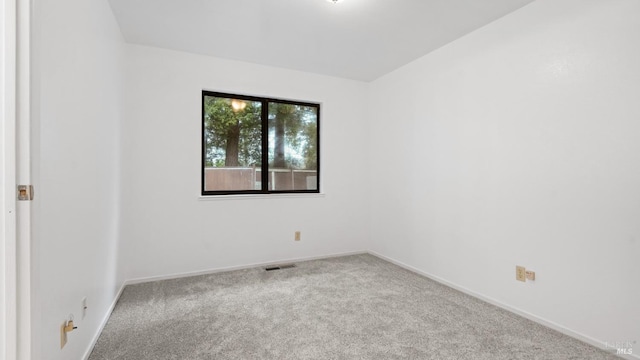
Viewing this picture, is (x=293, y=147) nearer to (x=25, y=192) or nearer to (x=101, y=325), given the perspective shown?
(x=101, y=325)

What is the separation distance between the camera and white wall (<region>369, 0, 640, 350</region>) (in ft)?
5.89

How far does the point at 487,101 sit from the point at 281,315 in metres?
2.53

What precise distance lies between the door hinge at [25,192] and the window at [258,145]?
221cm

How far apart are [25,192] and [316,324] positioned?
181 cm

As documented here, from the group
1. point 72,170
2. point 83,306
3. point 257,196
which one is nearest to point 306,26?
point 257,196

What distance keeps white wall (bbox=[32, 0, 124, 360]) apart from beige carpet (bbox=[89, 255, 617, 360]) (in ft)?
1.15

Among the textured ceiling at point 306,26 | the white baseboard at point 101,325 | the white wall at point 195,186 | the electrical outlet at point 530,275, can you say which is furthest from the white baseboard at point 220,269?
the textured ceiling at point 306,26

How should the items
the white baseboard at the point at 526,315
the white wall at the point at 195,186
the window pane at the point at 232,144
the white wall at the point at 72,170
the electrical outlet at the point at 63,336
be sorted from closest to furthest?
1. the white wall at the point at 72,170
2. the electrical outlet at the point at 63,336
3. the white baseboard at the point at 526,315
4. the white wall at the point at 195,186
5. the window pane at the point at 232,144

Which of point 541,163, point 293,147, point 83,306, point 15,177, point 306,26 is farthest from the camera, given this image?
point 293,147

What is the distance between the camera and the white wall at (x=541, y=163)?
179cm

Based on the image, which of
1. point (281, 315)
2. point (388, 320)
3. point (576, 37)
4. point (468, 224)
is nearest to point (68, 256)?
point (281, 315)

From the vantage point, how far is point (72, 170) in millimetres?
1515

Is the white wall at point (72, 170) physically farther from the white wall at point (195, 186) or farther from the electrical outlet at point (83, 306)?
the white wall at point (195, 186)

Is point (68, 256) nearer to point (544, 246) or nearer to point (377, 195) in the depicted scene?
point (544, 246)
